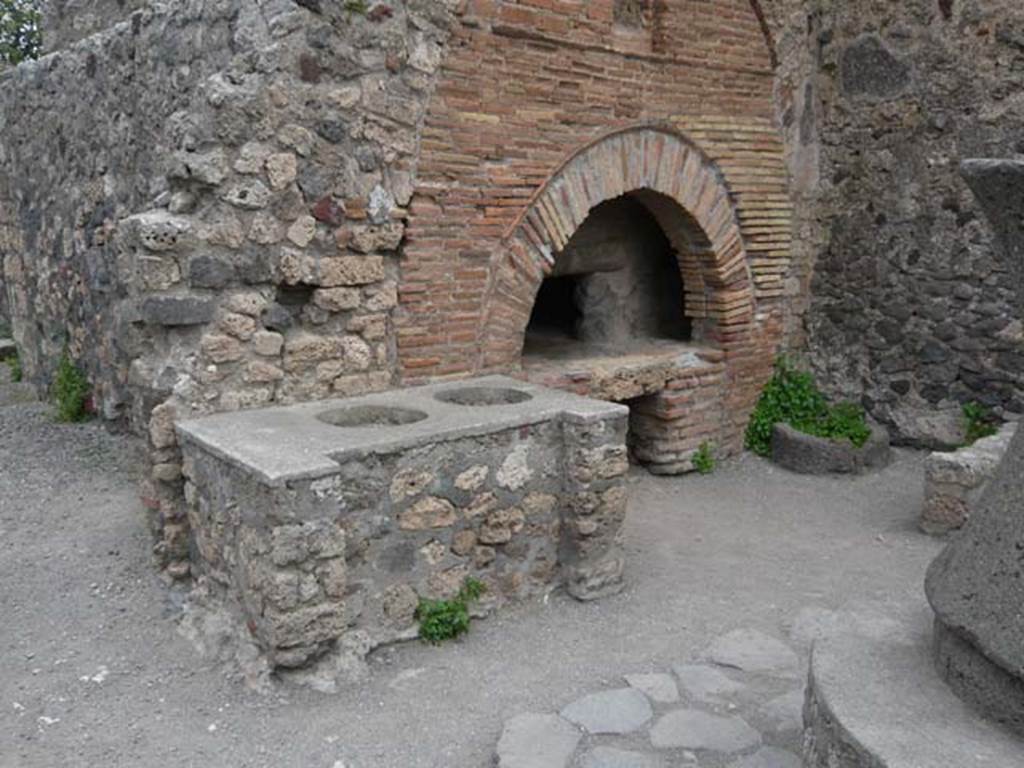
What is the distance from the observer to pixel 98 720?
3.35 meters

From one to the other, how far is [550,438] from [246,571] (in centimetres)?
140

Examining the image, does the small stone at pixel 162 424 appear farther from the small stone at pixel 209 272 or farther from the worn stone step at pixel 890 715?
the worn stone step at pixel 890 715

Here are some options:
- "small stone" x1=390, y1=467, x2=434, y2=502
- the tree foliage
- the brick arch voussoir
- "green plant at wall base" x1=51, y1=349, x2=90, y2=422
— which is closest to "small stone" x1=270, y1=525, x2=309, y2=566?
"small stone" x1=390, y1=467, x2=434, y2=502

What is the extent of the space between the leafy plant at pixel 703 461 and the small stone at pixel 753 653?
7.58 ft

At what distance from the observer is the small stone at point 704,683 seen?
3502 millimetres

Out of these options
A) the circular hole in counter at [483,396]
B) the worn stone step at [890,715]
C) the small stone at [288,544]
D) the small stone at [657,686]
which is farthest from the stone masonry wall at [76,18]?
the worn stone step at [890,715]

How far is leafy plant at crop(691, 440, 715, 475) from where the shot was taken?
20.7ft

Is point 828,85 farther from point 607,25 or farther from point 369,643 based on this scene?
point 369,643

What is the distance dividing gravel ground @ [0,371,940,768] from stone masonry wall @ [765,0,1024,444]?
2.98 ft

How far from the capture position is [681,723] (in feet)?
10.8

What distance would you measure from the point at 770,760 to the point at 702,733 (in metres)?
0.26

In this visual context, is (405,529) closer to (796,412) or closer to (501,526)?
(501,526)

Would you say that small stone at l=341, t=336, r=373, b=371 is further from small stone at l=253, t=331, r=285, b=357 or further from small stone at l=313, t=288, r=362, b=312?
small stone at l=253, t=331, r=285, b=357

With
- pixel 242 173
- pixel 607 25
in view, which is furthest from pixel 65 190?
pixel 607 25
